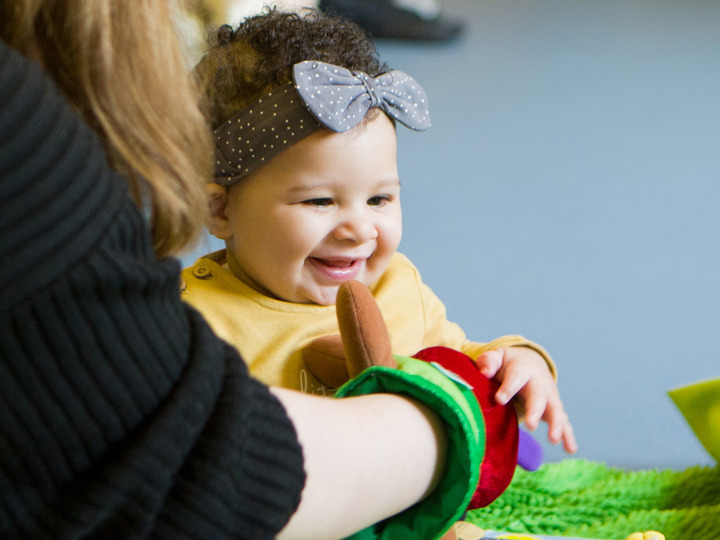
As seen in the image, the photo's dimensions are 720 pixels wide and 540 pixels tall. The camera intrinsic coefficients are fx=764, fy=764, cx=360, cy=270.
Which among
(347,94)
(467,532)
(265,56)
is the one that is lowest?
(467,532)

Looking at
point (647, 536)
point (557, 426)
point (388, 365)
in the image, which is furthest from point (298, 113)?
point (647, 536)

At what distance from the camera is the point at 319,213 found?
857 millimetres

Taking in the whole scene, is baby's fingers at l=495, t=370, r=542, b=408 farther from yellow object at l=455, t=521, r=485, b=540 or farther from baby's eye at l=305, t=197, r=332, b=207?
baby's eye at l=305, t=197, r=332, b=207

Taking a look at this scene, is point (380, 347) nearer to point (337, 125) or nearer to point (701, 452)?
point (337, 125)

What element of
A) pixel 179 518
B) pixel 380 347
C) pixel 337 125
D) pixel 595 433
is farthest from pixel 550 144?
pixel 179 518

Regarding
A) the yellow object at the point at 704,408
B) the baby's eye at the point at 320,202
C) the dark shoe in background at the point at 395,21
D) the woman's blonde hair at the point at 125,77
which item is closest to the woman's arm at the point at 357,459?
the woman's blonde hair at the point at 125,77

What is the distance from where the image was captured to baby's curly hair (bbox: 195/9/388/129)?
35.2 inches

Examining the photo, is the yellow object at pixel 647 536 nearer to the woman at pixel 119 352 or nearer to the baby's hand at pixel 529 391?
the baby's hand at pixel 529 391

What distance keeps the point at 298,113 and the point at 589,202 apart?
1249 millimetres

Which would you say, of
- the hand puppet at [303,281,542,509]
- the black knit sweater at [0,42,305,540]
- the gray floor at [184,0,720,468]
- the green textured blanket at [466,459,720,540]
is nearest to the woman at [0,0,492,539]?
the black knit sweater at [0,42,305,540]

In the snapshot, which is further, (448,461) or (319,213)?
(319,213)

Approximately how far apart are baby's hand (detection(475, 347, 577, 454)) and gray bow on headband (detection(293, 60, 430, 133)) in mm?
303

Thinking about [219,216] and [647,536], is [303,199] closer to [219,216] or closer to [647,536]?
[219,216]

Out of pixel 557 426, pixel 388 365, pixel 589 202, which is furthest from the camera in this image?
pixel 589 202
